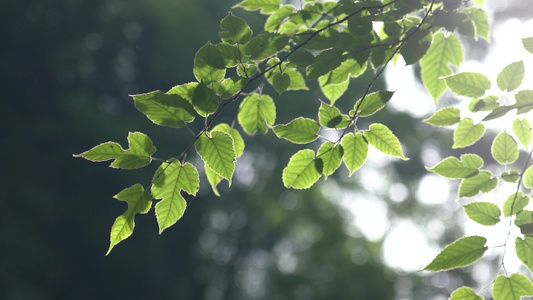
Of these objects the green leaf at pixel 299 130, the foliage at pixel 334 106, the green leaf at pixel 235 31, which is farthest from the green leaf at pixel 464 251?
the green leaf at pixel 235 31

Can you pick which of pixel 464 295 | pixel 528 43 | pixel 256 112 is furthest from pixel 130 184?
pixel 528 43

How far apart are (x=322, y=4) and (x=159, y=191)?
1.81 ft

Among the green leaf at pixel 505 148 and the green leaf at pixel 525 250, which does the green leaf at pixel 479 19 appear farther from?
the green leaf at pixel 525 250

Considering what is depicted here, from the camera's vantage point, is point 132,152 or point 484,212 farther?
point 484,212

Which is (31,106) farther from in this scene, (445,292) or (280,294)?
(445,292)

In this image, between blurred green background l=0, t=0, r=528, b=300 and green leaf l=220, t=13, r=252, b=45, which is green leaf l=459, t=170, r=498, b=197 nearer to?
green leaf l=220, t=13, r=252, b=45

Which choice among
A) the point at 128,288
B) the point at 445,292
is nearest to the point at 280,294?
the point at 128,288

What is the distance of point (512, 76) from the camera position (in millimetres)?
903

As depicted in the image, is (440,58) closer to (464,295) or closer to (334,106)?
(334,106)

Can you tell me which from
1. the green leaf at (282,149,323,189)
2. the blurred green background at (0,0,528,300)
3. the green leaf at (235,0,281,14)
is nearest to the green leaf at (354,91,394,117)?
the green leaf at (282,149,323,189)

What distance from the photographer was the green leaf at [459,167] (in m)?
0.98

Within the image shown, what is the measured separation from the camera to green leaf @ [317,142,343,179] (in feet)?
2.90

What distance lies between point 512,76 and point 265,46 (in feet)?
1.64

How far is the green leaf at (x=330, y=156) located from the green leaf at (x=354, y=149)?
0.06 ft
